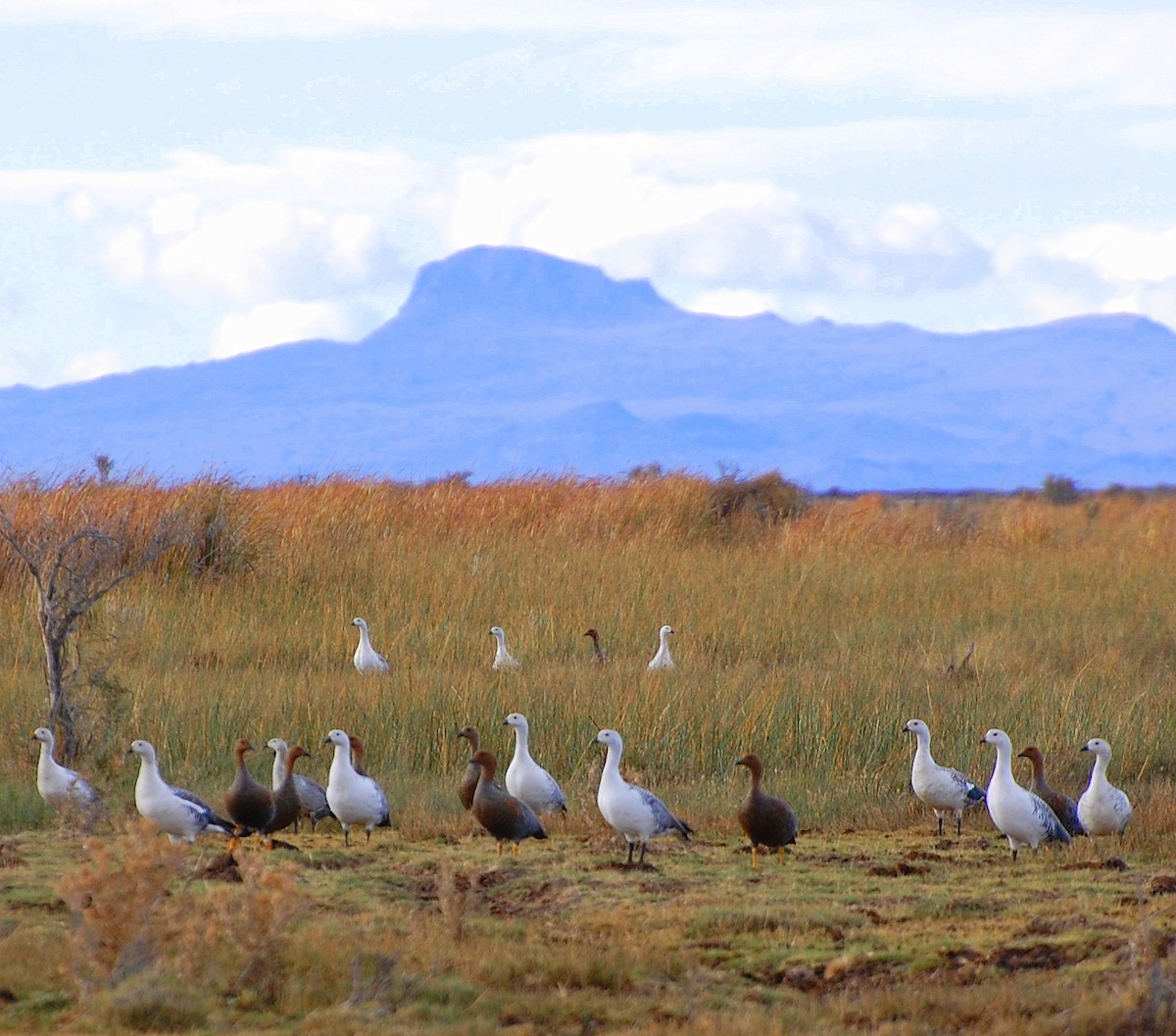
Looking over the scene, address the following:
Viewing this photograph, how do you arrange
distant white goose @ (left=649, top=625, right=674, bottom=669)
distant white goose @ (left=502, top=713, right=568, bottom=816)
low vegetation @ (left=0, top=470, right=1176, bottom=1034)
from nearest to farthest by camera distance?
low vegetation @ (left=0, top=470, right=1176, bottom=1034), distant white goose @ (left=502, top=713, right=568, bottom=816), distant white goose @ (left=649, top=625, right=674, bottom=669)

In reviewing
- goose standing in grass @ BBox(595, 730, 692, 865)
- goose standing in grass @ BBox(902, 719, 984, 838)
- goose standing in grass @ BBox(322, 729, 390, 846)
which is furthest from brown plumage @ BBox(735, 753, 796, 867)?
goose standing in grass @ BBox(322, 729, 390, 846)

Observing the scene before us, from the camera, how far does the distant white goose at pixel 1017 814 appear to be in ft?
29.7

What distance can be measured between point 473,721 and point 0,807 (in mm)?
3400

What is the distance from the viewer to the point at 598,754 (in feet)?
38.7

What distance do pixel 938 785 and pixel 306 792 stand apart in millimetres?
3494

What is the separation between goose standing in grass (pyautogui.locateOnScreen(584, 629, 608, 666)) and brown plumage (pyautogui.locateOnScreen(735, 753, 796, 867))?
220 inches

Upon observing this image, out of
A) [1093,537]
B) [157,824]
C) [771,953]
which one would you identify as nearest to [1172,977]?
[771,953]

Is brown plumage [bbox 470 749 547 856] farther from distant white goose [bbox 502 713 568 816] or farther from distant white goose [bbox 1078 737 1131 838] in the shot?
distant white goose [bbox 1078 737 1131 838]

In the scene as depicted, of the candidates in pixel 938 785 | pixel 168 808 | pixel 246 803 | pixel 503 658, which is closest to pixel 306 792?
pixel 246 803

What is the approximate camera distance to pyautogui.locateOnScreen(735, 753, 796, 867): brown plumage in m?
8.73

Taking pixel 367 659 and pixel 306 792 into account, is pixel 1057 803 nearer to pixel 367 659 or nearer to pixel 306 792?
pixel 306 792

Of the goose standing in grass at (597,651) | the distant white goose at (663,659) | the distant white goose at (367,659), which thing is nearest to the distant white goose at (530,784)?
the distant white goose at (367,659)

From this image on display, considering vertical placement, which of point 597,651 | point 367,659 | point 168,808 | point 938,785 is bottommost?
point 168,808

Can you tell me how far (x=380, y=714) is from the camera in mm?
12094
